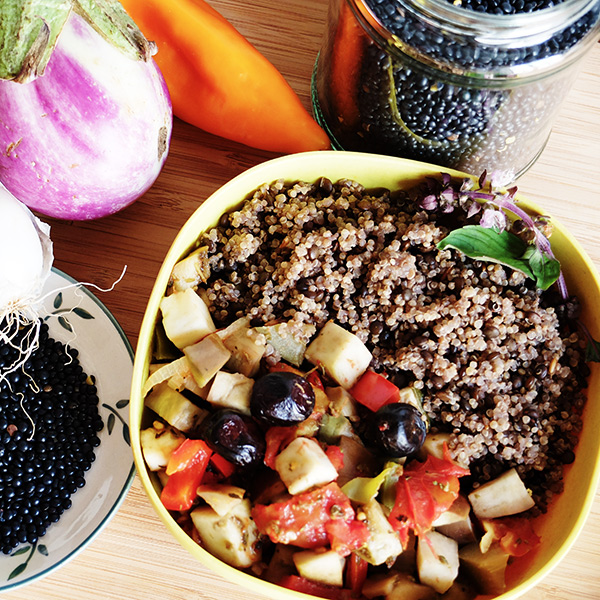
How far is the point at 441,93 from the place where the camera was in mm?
989

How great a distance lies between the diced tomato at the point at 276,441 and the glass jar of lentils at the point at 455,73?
0.52 meters

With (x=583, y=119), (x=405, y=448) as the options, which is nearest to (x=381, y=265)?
(x=405, y=448)

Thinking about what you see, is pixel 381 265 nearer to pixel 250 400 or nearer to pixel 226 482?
pixel 250 400

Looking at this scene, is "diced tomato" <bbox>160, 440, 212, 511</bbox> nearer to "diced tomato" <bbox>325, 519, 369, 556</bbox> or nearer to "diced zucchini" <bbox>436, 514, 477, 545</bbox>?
"diced tomato" <bbox>325, 519, 369, 556</bbox>

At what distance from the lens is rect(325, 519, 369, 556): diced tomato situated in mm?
908

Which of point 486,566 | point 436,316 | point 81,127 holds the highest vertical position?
point 81,127

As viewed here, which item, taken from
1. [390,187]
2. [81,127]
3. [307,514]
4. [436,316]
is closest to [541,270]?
[436,316]

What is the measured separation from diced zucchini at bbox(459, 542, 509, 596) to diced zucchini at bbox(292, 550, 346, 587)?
0.64ft

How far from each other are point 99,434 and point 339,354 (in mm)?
468

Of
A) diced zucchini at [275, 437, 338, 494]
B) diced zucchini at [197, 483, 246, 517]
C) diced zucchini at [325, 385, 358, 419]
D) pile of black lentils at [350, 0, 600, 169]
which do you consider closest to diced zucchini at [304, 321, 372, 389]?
diced zucchini at [325, 385, 358, 419]

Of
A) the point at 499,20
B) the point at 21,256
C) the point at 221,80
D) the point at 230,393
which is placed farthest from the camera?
the point at 221,80

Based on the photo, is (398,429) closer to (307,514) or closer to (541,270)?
(307,514)

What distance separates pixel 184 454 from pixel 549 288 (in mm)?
637

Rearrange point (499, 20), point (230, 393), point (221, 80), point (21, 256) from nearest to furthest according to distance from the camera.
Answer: point (499, 20) → point (230, 393) → point (21, 256) → point (221, 80)
